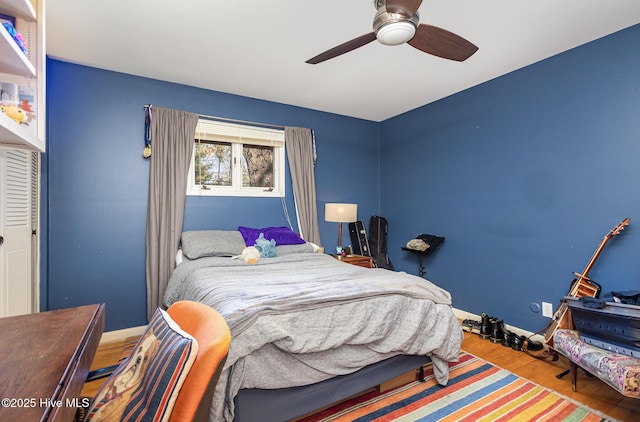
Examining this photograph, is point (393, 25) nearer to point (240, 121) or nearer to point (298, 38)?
point (298, 38)

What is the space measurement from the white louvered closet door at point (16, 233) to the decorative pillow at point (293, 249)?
1994 millimetres

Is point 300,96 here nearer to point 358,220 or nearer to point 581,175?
point 358,220

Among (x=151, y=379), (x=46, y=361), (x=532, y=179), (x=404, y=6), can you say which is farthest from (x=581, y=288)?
(x=46, y=361)

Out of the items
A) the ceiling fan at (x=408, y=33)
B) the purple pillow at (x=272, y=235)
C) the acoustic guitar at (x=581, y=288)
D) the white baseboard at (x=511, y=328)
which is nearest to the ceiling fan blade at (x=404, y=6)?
the ceiling fan at (x=408, y=33)

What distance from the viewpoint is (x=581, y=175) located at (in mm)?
2486

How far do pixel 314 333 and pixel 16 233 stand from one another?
2.29 m

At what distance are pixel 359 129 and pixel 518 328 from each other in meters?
3.14

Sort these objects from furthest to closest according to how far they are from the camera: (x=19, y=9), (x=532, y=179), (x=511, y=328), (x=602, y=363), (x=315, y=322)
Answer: (x=511, y=328), (x=532, y=179), (x=602, y=363), (x=315, y=322), (x=19, y=9)

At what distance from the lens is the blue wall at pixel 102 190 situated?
8.78 feet

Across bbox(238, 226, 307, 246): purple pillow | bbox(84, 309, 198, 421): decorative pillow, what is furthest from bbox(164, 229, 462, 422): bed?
bbox(238, 226, 307, 246): purple pillow

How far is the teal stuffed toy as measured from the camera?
9.90 feet

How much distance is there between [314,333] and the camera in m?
1.57

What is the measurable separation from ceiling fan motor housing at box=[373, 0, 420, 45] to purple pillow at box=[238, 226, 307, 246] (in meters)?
2.24

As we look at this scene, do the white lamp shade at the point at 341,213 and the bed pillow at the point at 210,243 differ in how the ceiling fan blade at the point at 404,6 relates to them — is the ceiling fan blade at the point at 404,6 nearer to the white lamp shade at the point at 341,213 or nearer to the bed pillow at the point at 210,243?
the white lamp shade at the point at 341,213
